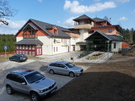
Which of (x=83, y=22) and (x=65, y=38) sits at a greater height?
(x=83, y=22)

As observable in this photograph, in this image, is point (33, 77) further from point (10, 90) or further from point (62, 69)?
point (62, 69)

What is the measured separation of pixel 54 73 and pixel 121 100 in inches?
386

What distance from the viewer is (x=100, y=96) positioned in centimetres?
745

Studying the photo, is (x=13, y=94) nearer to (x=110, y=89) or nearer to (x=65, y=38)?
(x=110, y=89)

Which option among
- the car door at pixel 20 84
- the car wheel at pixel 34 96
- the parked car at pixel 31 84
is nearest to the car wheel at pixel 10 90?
the parked car at pixel 31 84

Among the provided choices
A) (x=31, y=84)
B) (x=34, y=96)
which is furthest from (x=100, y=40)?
(x=34, y=96)

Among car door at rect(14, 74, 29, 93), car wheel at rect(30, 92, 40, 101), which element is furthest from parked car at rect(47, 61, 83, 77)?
car wheel at rect(30, 92, 40, 101)

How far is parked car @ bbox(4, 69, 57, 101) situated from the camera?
786 cm

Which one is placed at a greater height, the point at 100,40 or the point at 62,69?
the point at 100,40

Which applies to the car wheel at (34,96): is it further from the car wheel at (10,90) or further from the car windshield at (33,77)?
the car wheel at (10,90)

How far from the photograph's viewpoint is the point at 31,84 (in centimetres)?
824

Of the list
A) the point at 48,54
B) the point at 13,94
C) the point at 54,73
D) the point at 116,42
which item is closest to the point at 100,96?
the point at 13,94

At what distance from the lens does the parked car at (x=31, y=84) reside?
786 centimetres

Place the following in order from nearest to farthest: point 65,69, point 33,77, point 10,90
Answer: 1. point 33,77
2. point 10,90
3. point 65,69
